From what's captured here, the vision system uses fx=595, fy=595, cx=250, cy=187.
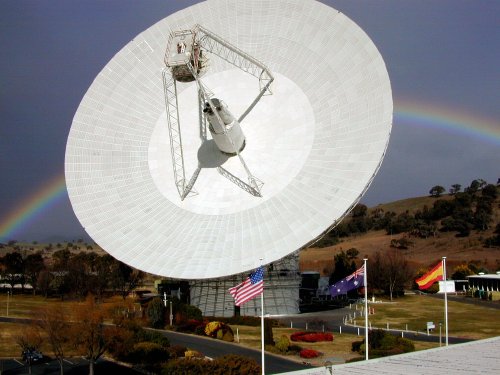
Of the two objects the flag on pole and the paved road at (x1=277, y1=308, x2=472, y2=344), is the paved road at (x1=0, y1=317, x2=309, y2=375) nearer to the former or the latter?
the flag on pole

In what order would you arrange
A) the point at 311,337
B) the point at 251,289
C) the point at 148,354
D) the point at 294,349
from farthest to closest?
the point at 311,337 < the point at 294,349 < the point at 148,354 < the point at 251,289

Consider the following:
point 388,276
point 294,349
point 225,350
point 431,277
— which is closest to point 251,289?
point 431,277

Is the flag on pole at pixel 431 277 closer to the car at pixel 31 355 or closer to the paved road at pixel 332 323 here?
the paved road at pixel 332 323

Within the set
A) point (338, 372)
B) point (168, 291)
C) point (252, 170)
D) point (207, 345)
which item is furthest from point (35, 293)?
point (338, 372)

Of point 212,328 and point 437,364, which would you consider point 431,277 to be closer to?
point 437,364

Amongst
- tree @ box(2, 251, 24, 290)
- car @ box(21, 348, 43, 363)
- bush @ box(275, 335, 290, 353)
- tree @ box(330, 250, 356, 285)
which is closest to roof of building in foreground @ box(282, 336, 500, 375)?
bush @ box(275, 335, 290, 353)

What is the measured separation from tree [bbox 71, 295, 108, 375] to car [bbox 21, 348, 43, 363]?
8676mm

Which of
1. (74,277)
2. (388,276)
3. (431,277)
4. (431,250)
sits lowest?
(388,276)

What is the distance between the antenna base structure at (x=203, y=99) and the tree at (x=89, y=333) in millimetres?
10958

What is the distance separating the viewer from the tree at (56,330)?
125 ft

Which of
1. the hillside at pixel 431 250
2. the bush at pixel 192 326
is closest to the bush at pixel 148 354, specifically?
the bush at pixel 192 326

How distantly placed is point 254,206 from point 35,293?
85.6m

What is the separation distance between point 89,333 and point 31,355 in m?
11.1

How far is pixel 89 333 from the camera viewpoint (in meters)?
38.0
